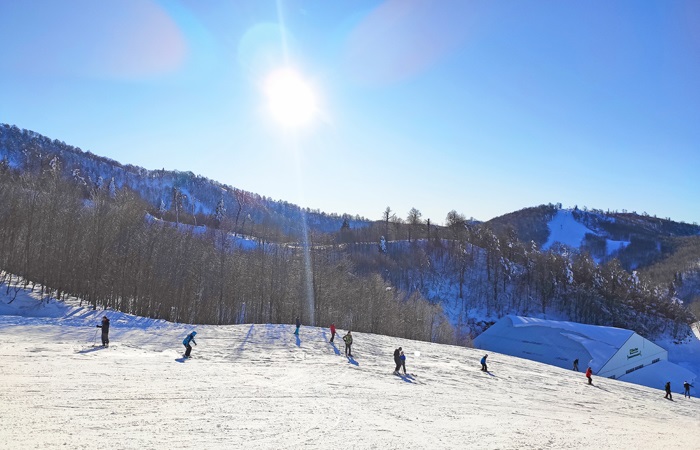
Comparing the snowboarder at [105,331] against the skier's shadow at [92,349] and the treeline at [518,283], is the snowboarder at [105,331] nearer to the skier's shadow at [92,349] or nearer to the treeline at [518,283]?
the skier's shadow at [92,349]

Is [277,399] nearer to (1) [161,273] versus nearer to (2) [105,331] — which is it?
(2) [105,331]

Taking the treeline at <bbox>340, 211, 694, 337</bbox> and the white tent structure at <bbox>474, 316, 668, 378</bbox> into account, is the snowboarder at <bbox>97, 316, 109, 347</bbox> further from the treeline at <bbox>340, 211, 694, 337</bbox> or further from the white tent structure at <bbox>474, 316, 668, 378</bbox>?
the treeline at <bbox>340, 211, 694, 337</bbox>

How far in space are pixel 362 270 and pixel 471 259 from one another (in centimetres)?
2777

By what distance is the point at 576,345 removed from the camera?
53.2 metres

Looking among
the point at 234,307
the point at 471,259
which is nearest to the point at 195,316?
the point at 234,307

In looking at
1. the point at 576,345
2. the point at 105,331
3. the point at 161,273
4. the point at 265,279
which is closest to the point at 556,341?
the point at 576,345

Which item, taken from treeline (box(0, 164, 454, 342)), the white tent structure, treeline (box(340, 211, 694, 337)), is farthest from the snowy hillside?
treeline (box(340, 211, 694, 337))

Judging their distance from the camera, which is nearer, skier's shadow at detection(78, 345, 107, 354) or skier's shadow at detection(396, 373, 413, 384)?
skier's shadow at detection(78, 345, 107, 354)

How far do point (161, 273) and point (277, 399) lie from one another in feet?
117

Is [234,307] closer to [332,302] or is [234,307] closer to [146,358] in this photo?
[332,302]

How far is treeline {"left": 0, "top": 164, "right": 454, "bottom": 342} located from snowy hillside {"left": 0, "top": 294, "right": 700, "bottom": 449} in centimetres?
916

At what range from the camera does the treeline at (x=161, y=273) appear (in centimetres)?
3950

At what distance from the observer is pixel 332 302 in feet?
179

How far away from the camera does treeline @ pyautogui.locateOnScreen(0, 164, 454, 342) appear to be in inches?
1555
